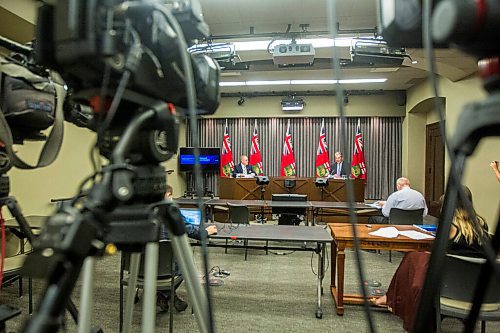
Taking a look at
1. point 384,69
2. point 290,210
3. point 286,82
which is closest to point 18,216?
point 290,210

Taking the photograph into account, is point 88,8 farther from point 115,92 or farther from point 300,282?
point 300,282

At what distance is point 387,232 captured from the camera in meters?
3.12

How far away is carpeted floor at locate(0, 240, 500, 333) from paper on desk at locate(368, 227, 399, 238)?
0.37m

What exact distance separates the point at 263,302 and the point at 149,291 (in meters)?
2.74

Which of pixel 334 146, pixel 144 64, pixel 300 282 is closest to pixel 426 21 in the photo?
pixel 144 64

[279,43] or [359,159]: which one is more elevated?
[279,43]

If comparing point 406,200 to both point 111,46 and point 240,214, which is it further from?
point 111,46

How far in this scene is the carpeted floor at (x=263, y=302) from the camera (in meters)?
2.76

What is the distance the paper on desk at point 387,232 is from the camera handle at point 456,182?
2667 mm

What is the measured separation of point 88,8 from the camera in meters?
0.64

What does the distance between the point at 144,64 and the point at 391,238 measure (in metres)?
2.72

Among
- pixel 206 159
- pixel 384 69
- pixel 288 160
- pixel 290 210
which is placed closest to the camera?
pixel 290 210

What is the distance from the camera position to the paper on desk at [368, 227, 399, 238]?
301cm

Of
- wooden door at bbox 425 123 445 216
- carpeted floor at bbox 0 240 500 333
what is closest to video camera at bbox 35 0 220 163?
carpeted floor at bbox 0 240 500 333
